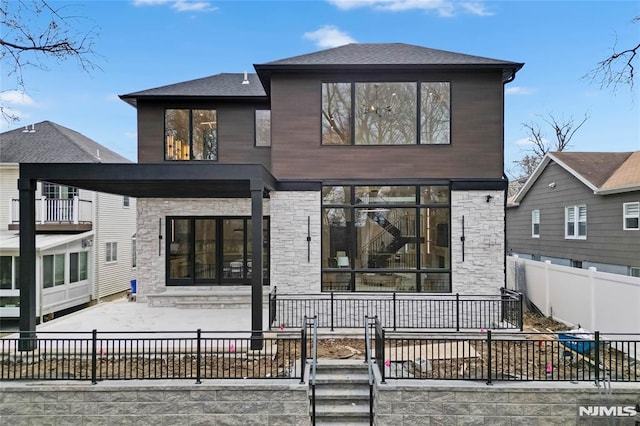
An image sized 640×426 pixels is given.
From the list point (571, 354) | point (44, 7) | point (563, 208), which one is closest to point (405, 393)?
point (571, 354)

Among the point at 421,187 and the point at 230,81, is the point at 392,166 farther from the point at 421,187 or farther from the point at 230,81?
the point at 230,81

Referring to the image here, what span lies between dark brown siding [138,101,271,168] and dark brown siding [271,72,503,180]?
76.8 inches

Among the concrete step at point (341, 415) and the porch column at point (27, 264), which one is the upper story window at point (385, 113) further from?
the porch column at point (27, 264)

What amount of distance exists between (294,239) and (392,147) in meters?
3.44

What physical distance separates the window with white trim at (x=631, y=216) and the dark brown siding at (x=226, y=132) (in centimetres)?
1164

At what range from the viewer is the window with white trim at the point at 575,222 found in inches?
578

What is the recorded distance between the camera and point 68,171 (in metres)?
7.44

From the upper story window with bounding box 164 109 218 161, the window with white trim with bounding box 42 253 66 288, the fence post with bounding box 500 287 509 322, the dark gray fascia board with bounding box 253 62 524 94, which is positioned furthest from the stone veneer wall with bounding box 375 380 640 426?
the window with white trim with bounding box 42 253 66 288

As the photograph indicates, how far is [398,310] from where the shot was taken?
31.4ft

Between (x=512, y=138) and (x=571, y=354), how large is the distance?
31.3 meters

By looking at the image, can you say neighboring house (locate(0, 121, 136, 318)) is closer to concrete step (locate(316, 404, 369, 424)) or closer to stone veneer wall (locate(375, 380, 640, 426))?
concrete step (locate(316, 404, 369, 424))

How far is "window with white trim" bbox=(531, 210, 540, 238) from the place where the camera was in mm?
17906

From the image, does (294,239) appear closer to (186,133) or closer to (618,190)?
(186,133)

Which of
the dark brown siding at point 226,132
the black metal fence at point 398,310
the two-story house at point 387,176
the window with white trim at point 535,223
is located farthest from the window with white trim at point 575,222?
the dark brown siding at point 226,132
